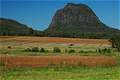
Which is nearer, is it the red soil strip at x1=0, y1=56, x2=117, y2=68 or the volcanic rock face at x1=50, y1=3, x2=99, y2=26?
the red soil strip at x1=0, y1=56, x2=117, y2=68

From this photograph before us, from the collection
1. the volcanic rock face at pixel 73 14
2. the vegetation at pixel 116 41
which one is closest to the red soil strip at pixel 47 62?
the vegetation at pixel 116 41

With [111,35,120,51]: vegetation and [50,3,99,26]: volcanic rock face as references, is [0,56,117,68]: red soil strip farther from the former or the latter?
[50,3,99,26]: volcanic rock face

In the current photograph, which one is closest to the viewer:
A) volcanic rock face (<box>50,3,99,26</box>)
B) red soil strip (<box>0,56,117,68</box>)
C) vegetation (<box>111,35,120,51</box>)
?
red soil strip (<box>0,56,117,68</box>)

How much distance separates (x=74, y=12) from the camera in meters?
184

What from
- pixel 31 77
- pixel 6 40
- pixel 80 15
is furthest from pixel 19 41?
pixel 80 15

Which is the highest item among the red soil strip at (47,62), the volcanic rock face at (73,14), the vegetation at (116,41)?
the volcanic rock face at (73,14)

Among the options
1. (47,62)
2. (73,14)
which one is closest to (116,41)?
(47,62)

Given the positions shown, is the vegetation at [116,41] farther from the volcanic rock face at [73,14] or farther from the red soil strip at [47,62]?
the volcanic rock face at [73,14]

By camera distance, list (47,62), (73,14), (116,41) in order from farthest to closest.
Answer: (73,14), (116,41), (47,62)

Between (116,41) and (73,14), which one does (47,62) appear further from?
(73,14)

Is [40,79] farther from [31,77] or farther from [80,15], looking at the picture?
[80,15]

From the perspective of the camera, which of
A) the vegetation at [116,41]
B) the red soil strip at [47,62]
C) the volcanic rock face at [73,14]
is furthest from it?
the volcanic rock face at [73,14]

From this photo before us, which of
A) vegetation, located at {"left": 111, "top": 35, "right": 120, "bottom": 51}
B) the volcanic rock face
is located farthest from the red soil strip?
the volcanic rock face

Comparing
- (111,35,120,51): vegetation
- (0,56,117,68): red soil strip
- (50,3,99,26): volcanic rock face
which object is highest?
(50,3,99,26): volcanic rock face
